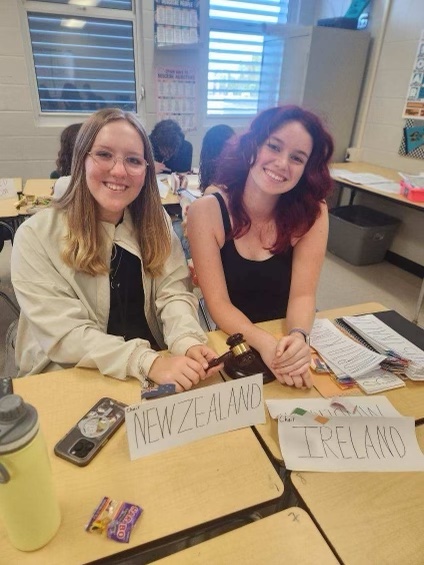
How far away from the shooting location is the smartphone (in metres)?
0.76

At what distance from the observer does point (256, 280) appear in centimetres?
140

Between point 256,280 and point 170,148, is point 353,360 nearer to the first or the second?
point 256,280

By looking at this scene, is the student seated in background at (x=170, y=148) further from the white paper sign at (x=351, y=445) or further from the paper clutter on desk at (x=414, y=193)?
the white paper sign at (x=351, y=445)

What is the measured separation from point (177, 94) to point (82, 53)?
97 cm

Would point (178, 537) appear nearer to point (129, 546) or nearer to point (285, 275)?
point (129, 546)

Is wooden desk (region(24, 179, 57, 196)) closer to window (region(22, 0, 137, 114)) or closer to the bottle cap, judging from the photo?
window (region(22, 0, 137, 114))

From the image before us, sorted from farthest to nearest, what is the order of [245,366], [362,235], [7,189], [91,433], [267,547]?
[362,235], [7,189], [245,366], [91,433], [267,547]

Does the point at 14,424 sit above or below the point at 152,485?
above

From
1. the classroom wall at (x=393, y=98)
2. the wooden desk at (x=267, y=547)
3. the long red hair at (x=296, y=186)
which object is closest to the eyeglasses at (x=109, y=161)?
the long red hair at (x=296, y=186)

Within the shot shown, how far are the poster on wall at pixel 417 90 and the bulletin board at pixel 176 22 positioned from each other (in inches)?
80.9

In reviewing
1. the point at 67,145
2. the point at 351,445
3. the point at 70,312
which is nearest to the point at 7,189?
the point at 67,145

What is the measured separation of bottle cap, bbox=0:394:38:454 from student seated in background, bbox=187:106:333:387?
2.41ft

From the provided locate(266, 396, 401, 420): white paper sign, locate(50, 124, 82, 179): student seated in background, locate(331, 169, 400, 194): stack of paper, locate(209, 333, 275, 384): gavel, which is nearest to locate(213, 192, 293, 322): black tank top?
locate(209, 333, 275, 384): gavel

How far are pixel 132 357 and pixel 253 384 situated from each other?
12.3 inches
